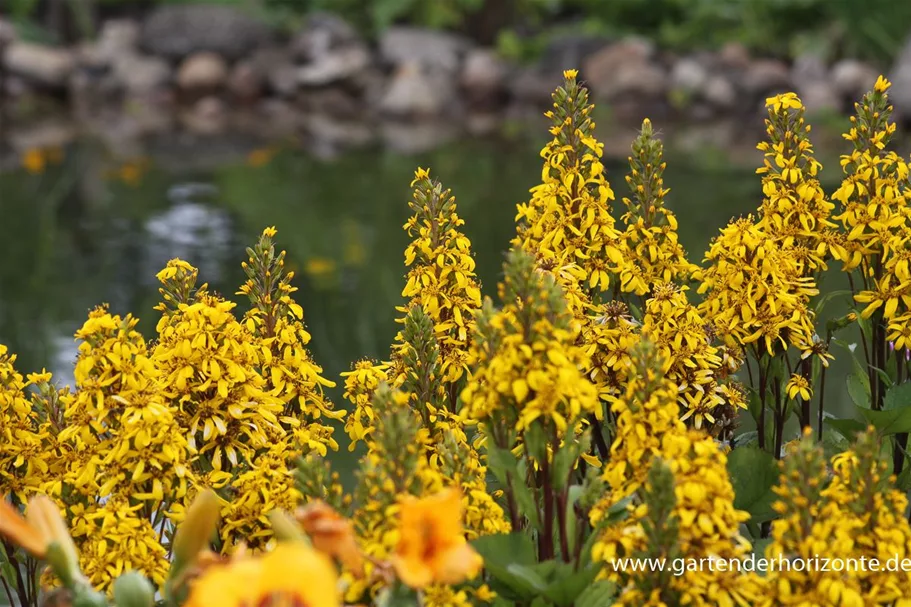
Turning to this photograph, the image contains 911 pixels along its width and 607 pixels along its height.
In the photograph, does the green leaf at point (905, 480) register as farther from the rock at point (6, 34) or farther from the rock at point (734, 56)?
the rock at point (6, 34)

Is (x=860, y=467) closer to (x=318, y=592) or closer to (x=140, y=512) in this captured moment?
(x=318, y=592)

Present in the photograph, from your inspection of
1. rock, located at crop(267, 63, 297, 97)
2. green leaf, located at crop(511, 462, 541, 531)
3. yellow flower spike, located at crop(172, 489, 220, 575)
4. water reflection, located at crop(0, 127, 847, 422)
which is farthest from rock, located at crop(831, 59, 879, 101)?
yellow flower spike, located at crop(172, 489, 220, 575)

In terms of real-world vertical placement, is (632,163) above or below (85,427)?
above

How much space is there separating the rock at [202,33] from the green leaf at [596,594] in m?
13.7

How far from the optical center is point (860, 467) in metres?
1.48

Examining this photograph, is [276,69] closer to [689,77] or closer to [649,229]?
[689,77]

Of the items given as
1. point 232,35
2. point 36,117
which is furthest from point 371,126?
point 36,117

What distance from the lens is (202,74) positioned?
14.3 m

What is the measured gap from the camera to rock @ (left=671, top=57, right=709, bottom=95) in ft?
42.7

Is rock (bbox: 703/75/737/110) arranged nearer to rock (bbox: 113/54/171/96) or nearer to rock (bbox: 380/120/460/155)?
rock (bbox: 380/120/460/155)

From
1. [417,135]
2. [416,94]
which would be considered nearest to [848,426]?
[417,135]

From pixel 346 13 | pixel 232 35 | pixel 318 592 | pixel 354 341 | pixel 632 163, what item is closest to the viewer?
pixel 318 592

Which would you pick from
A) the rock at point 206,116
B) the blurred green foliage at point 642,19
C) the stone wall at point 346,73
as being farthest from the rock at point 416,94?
the rock at point 206,116

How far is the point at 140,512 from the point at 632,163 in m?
1.10
